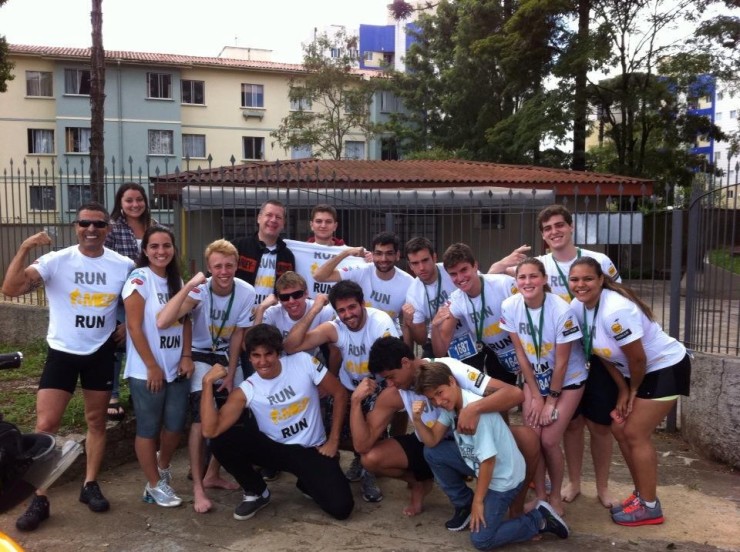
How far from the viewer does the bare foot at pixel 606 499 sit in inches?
167

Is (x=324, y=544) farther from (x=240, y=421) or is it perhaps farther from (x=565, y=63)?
(x=565, y=63)

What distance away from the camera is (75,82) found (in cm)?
3042

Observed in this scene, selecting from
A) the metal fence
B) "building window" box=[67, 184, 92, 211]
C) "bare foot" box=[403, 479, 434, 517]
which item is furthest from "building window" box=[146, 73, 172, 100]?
"bare foot" box=[403, 479, 434, 517]

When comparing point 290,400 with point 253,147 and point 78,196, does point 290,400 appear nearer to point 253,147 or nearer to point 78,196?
point 78,196

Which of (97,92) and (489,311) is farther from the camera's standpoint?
(97,92)

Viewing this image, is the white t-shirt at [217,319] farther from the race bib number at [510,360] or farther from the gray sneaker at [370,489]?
the race bib number at [510,360]

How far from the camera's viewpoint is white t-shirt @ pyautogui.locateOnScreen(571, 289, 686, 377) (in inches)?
146

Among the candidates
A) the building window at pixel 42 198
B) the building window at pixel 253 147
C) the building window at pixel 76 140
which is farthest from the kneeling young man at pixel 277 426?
the building window at pixel 253 147

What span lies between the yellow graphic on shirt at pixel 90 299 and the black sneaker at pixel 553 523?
9.51 ft

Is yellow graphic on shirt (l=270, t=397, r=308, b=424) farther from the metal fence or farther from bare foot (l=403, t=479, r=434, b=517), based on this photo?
the metal fence

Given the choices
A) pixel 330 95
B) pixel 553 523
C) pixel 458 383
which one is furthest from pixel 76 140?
pixel 553 523

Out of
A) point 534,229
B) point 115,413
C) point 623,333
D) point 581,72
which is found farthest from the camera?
point 581,72

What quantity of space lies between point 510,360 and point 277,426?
160 centimetres

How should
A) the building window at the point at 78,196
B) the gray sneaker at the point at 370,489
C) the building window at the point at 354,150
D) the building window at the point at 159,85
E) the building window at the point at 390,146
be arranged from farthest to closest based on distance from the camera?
the building window at the point at 354,150 < the building window at the point at 159,85 < the building window at the point at 390,146 < the building window at the point at 78,196 < the gray sneaker at the point at 370,489
